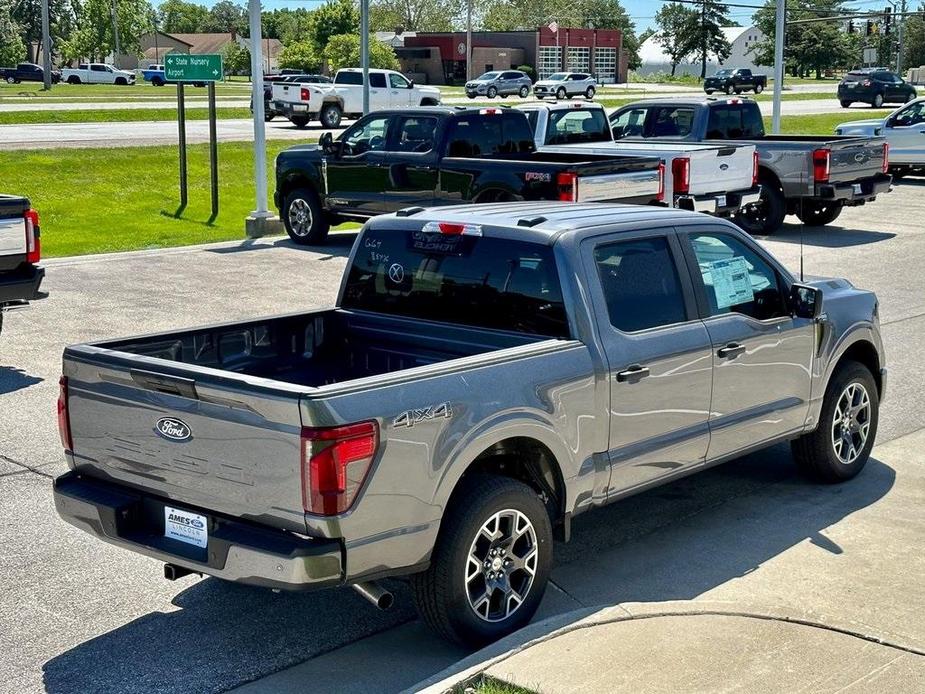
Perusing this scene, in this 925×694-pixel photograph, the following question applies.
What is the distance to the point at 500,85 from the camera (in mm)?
69938

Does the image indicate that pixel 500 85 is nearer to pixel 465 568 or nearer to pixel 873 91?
pixel 873 91

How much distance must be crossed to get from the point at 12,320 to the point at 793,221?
14.2 m

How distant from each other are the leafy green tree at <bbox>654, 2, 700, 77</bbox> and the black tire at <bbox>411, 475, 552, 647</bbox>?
120569 millimetres

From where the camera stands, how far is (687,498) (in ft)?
25.2

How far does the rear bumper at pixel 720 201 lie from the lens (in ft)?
58.7

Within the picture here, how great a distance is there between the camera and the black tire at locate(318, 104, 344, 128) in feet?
133

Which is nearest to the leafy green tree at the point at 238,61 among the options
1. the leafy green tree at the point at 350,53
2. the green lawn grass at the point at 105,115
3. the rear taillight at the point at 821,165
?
the leafy green tree at the point at 350,53

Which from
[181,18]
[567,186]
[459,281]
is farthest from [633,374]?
[181,18]

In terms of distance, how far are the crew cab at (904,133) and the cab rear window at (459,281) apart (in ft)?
76.5

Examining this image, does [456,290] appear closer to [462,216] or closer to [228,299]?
[462,216]

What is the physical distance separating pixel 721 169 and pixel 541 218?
12953 millimetres

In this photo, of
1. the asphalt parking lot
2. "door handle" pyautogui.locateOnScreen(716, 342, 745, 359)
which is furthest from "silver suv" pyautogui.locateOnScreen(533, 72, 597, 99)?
"door handle" pyautogui.locateOnScreen(716, 342, 745, 359)

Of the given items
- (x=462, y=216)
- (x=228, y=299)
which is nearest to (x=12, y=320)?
(x=228, y=299)

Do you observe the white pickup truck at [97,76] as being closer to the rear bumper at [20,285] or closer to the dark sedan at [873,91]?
the dark sedan at [873,91]
